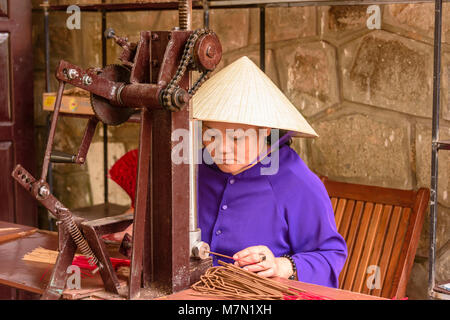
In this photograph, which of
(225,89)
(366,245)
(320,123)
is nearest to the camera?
(225,89)

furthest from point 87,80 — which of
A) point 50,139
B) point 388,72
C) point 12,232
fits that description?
point 388,72

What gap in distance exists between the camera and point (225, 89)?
1917 millimetres

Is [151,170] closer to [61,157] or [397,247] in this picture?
Answer: [61,157]

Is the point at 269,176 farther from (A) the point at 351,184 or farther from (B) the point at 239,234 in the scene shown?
(A) the point at 351,184

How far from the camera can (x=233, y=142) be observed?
1.95 meters

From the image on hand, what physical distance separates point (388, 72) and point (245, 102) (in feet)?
3.81

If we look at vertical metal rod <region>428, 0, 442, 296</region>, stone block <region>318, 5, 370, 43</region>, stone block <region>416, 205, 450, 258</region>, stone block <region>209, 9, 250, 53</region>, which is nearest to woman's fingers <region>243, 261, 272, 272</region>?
vertical metal rod <region>428, 0, 442, 296</region>

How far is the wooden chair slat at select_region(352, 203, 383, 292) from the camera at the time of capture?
2.68 meters

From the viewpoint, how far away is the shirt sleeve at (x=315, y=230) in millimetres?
1903

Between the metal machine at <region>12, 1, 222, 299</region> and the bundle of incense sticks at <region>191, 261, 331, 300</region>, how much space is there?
0.17 ft

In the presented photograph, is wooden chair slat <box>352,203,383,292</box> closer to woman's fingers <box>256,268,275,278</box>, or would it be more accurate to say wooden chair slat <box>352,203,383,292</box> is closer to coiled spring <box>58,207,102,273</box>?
woman's fingers <box>256,268,275,278</box>

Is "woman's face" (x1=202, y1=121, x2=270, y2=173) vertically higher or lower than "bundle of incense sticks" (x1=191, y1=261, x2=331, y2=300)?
higher

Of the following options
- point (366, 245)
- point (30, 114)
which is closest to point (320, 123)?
point (366, 245)
